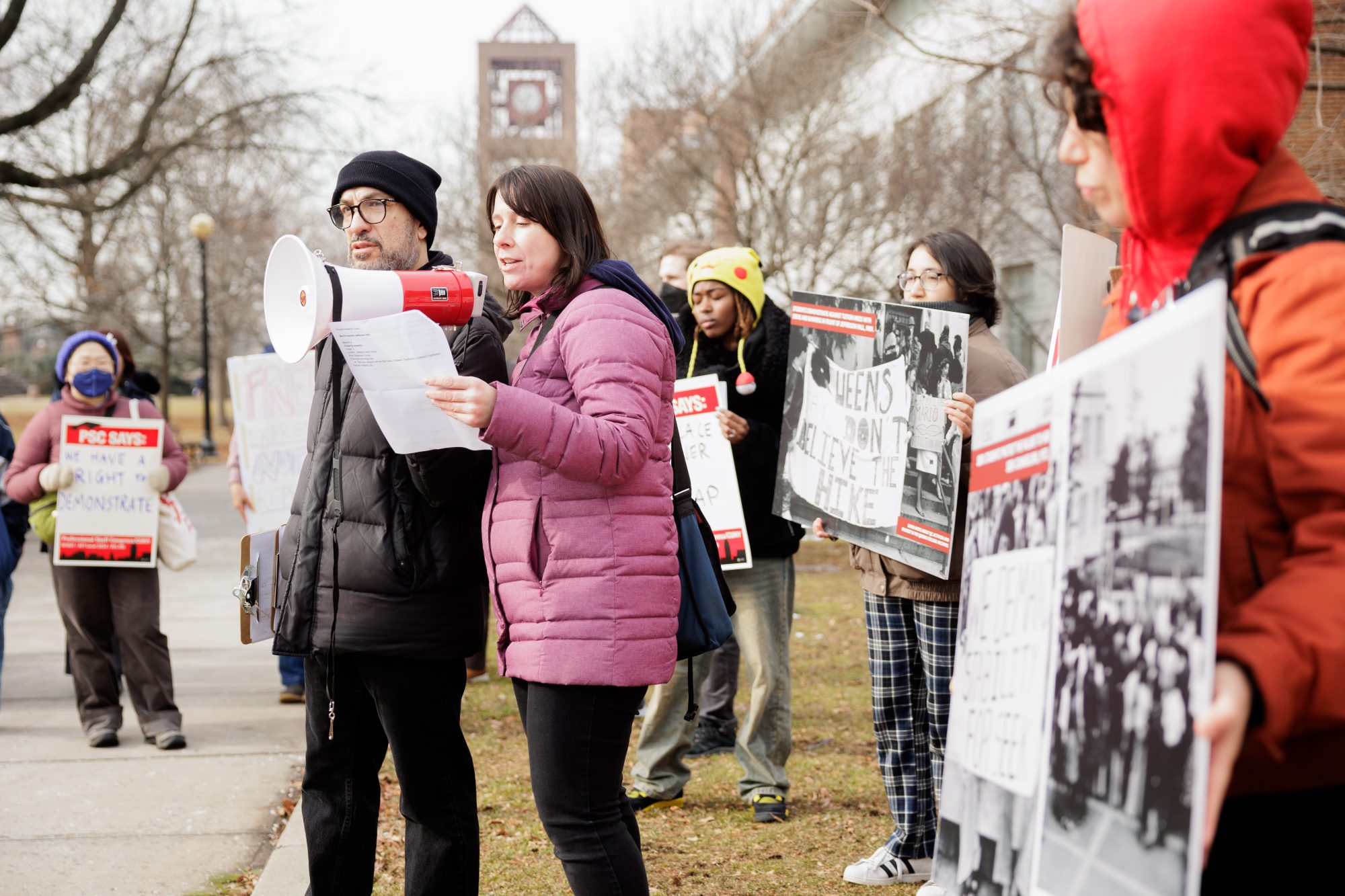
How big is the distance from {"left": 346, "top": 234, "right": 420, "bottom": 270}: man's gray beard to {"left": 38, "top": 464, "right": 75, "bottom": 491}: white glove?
11.8ft

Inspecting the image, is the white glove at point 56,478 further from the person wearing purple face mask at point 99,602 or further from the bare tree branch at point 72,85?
the bare tree branch at point 72,85

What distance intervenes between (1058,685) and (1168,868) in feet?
0.83

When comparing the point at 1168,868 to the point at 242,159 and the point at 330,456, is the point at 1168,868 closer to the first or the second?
the point at 330,456

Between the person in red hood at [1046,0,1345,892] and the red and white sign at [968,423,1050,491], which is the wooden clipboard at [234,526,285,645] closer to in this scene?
the red and white sign at [968,423,1050,491]

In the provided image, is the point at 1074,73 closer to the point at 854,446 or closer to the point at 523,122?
the point at 854,446

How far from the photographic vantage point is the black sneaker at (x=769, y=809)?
5.01m

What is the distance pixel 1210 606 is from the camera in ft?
4.46

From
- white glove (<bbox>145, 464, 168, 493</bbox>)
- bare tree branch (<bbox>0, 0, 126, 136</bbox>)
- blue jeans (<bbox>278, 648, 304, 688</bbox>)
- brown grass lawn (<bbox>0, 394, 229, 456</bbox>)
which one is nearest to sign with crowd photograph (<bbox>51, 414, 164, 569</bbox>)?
white glove (<bbox>145, 464, 168, 493</bbox>)

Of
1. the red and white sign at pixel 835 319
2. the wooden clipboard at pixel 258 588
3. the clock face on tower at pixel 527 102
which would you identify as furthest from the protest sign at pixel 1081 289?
the clock face on tower at pixel 527 102

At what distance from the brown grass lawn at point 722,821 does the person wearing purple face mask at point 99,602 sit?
131 centimetres

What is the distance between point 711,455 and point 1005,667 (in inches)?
145

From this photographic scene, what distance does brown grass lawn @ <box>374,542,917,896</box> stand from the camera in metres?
4.37

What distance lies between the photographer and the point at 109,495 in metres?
6.41

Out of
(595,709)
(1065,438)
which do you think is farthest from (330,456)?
(1065,438)
